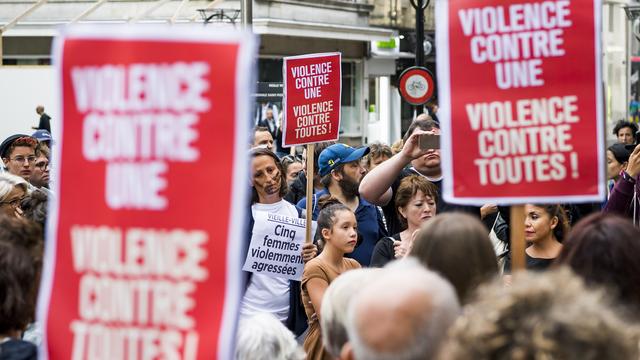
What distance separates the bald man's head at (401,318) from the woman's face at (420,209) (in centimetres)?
346

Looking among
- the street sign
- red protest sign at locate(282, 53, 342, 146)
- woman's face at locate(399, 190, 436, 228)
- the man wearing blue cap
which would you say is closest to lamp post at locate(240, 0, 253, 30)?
the street sign

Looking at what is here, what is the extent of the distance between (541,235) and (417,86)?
10682mm

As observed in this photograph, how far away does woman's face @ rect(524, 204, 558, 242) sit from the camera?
19.3 feet

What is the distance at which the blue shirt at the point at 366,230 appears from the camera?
738 cm

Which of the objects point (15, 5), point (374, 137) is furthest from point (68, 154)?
point (374, 137)

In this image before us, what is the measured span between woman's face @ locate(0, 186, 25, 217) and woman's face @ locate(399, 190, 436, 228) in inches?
85.0

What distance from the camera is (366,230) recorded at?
7559 mm

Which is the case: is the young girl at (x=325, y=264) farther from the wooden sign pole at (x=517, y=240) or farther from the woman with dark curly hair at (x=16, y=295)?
the woman with dark curly hair at (x=16, y=295)

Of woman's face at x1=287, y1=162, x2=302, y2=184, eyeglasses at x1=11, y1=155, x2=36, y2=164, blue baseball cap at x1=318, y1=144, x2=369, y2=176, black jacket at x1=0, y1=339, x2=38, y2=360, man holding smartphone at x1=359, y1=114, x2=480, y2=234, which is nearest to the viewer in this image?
black jacket at x1=0, y1=339, x2=38, y2=360

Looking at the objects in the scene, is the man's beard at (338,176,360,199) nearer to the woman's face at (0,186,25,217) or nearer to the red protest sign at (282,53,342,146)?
the red protest sign at (282,53,342,146)

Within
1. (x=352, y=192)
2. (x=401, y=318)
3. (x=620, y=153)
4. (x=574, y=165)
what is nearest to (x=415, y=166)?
(x=352, y=192)

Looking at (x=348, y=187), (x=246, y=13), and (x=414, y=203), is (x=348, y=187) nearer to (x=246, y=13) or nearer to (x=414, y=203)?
(x=414, y=203)

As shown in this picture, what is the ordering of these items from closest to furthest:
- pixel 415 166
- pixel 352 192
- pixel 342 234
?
pixel 415 166 < pixel 342 234 < pixel 352 192

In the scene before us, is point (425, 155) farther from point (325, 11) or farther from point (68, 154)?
point (325, 11)
